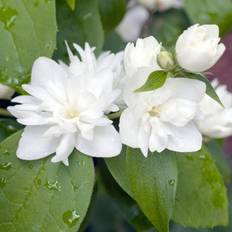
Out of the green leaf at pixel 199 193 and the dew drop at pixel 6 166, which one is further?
the green leaf at pixel 199 193

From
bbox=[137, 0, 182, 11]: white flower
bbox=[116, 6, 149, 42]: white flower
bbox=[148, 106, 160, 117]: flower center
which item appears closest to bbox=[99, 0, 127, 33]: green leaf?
bbox=[137, 0, 182, 11]: white flower

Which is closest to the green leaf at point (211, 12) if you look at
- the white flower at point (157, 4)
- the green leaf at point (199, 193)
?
the white flower at point (157, 4)

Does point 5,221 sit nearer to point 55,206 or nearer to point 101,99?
point 55,206

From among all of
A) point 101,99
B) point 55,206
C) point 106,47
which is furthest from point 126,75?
point 106,47

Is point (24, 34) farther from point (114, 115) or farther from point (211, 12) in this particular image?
point (211, 12)

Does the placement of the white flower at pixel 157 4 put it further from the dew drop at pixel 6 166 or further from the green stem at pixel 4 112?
the dew drop at pixel 6 166

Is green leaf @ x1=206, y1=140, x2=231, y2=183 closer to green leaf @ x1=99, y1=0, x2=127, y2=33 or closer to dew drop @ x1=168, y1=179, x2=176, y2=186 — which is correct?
green leaf @ x1=99, y1=0, x2=127, y2=33
